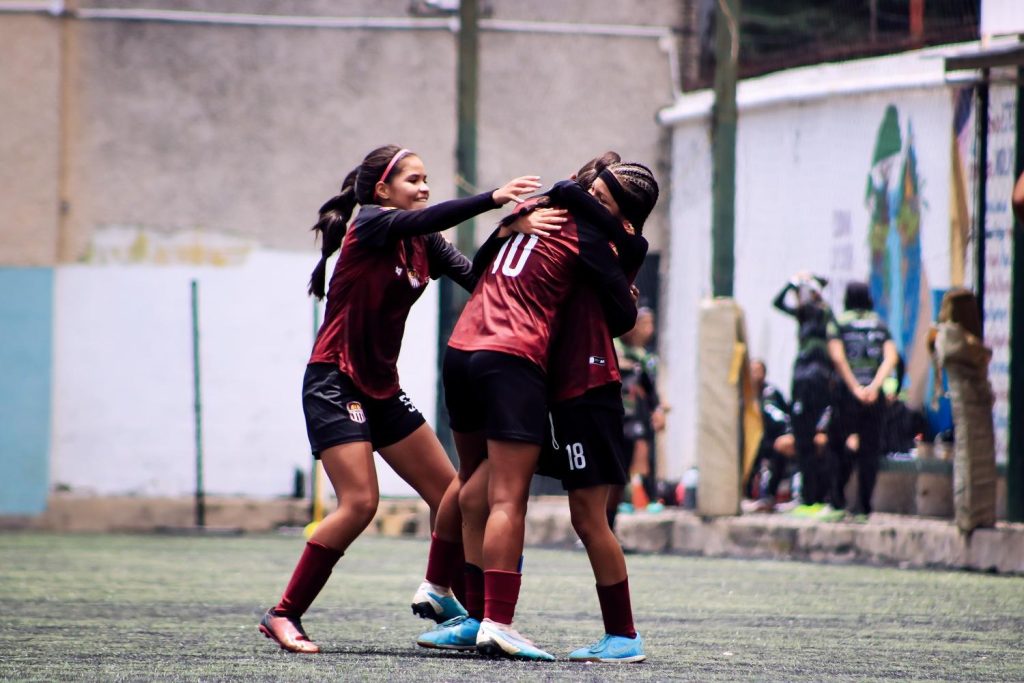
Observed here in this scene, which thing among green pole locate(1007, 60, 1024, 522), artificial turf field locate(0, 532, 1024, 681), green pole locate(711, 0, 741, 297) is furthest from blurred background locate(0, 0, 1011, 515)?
green pole locate(1007, 60, 1024, 522)

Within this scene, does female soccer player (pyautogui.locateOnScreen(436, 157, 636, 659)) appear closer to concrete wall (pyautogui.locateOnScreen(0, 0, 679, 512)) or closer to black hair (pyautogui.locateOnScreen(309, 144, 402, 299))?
black hair (pyautogui.locateOnScreen(309, 144, 402, 299))

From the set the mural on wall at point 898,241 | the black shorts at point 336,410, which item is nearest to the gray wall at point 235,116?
the mural on wall at point 898,241

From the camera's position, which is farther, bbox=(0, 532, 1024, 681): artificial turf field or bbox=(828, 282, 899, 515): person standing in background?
bbox=(828, 282, 899, 515): person standing in background

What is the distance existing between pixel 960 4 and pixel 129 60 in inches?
315

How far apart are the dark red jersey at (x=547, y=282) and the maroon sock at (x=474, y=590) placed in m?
0.78

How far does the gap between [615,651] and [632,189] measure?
1534mm

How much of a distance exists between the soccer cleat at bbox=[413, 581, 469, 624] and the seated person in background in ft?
24.6

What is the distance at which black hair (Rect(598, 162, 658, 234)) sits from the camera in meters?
6.59

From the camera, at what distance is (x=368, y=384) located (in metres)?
6.87

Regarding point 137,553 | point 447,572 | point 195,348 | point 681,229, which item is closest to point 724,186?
point 681,229

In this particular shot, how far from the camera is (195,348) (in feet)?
57.9

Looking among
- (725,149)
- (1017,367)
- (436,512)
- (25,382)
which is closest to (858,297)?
(1017,367)

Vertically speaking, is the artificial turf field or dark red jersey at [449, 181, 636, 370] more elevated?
dark red jersey at [449, 181, 636, 370]

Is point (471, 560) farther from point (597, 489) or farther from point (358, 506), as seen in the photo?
point (597, 489)
